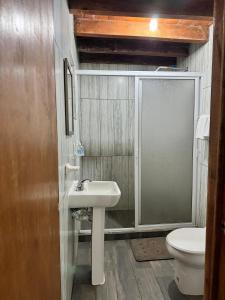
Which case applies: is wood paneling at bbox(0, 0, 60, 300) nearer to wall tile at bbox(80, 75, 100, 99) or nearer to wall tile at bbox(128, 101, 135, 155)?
wall tile at bbox(80, 75, 100, 99)

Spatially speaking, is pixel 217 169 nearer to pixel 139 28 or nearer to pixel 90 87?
pixel 139 28

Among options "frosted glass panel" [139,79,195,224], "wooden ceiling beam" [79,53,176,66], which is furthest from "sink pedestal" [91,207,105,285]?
"wooden ceiling beam" [79,53,176,66]

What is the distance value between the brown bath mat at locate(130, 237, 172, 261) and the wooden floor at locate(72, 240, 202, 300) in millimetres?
63

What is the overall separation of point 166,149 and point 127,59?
1605mm

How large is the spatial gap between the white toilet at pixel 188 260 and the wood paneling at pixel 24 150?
1280 mm

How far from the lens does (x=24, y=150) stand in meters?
0.60

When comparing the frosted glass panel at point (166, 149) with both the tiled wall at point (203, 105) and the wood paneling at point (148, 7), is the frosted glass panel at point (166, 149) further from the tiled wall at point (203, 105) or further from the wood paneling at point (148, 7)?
the wood paneling at point (148, 7)

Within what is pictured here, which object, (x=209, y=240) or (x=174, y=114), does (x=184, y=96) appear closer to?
(x=174, y=114)

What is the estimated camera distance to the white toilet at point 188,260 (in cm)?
181

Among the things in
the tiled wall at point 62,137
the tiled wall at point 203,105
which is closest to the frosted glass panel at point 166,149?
the tiled wall at point 203,105

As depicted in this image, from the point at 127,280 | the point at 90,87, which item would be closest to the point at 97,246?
the point at 127,280

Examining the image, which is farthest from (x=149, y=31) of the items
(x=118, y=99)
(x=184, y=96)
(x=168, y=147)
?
(x=168, y=147)

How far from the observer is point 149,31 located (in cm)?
268

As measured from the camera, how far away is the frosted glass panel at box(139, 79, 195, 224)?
9.11 ft
